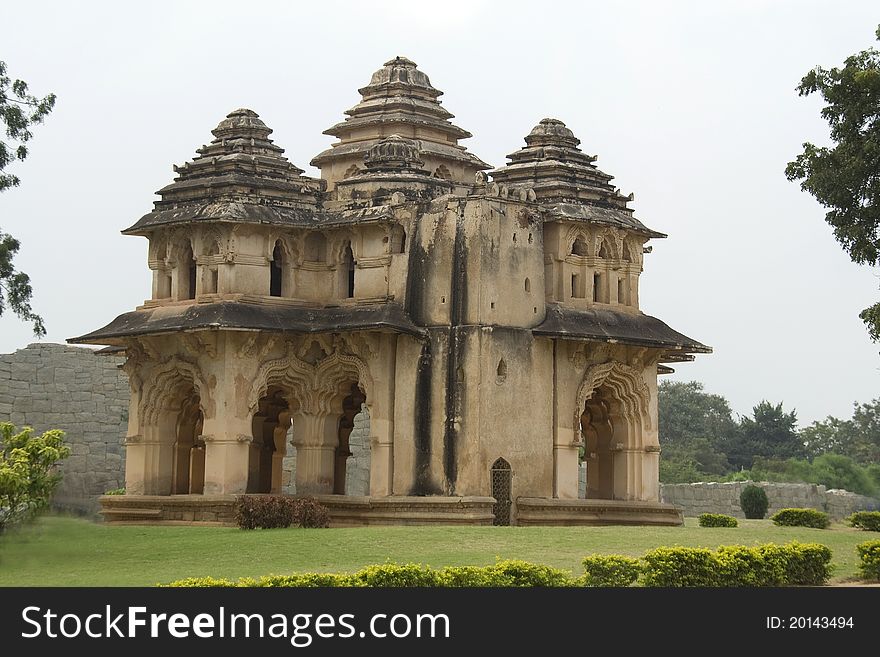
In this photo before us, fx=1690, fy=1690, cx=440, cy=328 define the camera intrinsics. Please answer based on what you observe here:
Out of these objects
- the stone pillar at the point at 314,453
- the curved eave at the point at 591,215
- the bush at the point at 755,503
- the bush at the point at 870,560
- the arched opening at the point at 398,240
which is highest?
the curved eave at the point at 591,215

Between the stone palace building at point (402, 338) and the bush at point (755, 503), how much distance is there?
8637 mm

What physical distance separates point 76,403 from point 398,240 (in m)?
17.4

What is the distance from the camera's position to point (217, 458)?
3189 cm

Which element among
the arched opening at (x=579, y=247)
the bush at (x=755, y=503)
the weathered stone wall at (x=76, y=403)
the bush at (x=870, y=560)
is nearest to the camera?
the bush at (x=870, y=560)

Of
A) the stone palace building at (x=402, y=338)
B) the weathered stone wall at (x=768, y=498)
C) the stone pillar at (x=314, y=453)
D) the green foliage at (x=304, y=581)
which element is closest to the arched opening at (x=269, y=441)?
the stone palace building at (x=402, y=338)

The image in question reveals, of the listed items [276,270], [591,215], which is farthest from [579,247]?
[276,270]

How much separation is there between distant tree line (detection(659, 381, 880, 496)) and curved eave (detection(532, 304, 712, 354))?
32.6m

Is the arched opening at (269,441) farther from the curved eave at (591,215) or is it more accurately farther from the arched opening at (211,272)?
the curved eave at (591,215)

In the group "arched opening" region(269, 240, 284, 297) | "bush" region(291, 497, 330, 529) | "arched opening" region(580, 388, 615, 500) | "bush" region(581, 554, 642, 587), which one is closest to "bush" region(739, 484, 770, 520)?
"arched opening" region(580, 388, 615, 500)

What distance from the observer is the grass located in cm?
2308

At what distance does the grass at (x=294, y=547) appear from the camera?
75.7ft

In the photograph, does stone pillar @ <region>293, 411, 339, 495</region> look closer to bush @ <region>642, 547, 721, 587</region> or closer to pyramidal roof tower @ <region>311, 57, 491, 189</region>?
pyramidal roof tower @ <region>311, 57, 491, 189</region>
